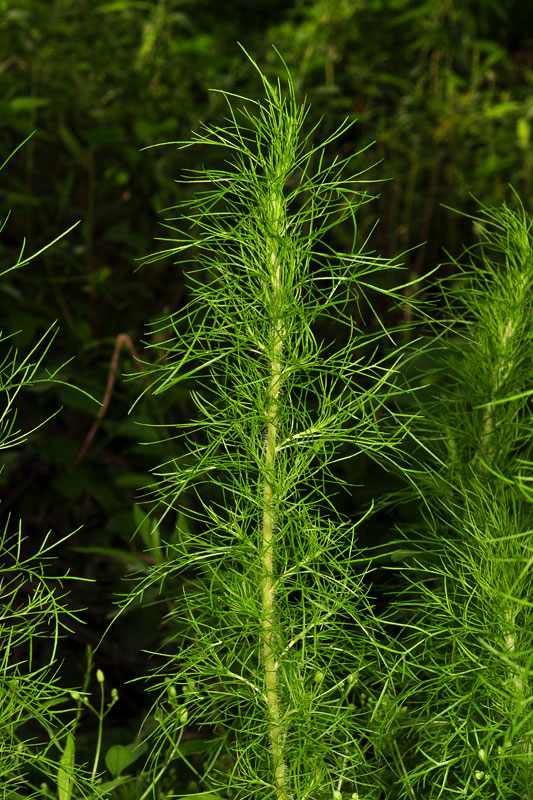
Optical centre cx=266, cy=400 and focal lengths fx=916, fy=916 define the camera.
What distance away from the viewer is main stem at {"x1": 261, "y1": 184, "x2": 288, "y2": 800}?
0.55 metres

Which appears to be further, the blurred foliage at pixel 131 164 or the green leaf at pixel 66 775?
the blurred foliage at pixel 131 164

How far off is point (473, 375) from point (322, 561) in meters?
0.24

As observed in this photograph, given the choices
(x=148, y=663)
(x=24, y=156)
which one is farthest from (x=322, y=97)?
(x=148, y=663)

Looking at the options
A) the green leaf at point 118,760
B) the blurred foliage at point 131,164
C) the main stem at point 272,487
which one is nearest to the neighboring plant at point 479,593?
the main stem at point 272,487

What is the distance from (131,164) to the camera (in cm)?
178

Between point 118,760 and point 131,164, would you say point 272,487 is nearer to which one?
point 118,760

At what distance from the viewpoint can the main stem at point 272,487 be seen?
55 cm

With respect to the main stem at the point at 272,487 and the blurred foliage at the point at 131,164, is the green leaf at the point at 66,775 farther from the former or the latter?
the blurred foliage at the point at 131,164

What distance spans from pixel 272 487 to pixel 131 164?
4.43ft

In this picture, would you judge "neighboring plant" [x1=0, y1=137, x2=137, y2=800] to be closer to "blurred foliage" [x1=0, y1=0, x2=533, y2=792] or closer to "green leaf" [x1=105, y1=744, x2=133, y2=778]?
"green leaf" [x1=105, y1=744, x2=133, y2=778]

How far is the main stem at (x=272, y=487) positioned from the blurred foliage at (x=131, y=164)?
37 cm

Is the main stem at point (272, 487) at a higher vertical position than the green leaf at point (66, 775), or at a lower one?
higher

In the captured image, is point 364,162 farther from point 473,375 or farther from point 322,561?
point 322,561

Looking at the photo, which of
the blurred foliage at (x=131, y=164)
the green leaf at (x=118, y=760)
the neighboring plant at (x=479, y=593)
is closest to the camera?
the neighboring plant at (x=479, y=593)
